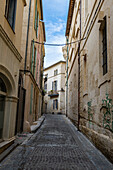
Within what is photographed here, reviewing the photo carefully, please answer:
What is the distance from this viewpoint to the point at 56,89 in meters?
37.1

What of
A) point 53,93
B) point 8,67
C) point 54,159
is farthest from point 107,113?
point 53,93

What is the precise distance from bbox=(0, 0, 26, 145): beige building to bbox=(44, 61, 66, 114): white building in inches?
1120

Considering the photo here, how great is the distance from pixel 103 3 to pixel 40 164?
5.43 metres

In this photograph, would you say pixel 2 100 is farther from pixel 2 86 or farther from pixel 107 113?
pixel 107 113

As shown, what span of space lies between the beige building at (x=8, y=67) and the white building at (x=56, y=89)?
28450 mm

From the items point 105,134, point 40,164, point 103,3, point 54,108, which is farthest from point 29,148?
point 54,108

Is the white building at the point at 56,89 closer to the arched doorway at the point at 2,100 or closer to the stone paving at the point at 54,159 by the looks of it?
the stone paving at the point at 54,159

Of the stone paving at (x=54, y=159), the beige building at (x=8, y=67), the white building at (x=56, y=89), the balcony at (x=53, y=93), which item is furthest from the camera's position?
the balcony at (x=53, y=93)

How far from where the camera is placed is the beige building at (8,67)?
15.9 feet

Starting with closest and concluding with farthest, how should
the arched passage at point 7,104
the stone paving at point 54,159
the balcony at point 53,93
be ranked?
1. the stone paving at point 54,159
2. the arched passage at point 7,104
3. the balcony at point 53,93

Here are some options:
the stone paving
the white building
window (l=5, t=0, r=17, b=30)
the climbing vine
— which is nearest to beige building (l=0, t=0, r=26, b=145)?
window (l=5, t=0, r=17, b=30)

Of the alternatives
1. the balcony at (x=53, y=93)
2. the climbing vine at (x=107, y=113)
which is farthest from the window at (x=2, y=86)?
the balcony at (x=53, y=93)

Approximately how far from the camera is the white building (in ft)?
114

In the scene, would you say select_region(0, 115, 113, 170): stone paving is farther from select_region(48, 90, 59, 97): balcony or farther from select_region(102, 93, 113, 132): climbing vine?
select_region(48, 90, 59, 97): balcony
